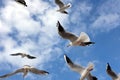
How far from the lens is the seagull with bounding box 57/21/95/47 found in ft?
57.5

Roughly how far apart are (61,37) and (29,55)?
6894 mm

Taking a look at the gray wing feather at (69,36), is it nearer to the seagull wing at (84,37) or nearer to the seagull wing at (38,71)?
the seagull wing at (84,37)

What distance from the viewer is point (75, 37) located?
1819cm

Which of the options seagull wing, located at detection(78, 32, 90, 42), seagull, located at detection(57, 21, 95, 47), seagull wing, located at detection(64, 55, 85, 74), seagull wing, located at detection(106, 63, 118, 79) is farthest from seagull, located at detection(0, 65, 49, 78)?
seagull wing, located at detection(106, 63, 118, 79)

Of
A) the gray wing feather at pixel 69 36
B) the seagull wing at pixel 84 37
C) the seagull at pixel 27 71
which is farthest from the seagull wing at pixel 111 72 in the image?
the seagull at pixel 27 71

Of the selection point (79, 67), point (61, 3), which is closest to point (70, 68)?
point (79, 67)

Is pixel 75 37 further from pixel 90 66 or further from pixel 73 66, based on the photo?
pixel 90 66

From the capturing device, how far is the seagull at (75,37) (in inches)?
690

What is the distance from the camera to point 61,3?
26.5 metres

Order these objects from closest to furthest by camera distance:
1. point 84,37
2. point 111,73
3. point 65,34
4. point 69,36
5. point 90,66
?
point 90,66 → point 111,73 → point 84,37 → point 65,34 → point 69,36

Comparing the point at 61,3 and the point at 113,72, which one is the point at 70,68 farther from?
the point at 61,3

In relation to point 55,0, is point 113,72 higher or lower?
lower

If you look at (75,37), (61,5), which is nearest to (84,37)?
(75,37)

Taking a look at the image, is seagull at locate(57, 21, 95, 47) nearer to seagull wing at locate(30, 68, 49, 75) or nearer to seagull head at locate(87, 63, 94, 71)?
seagull head at locate(87, 63, 94, 71)
